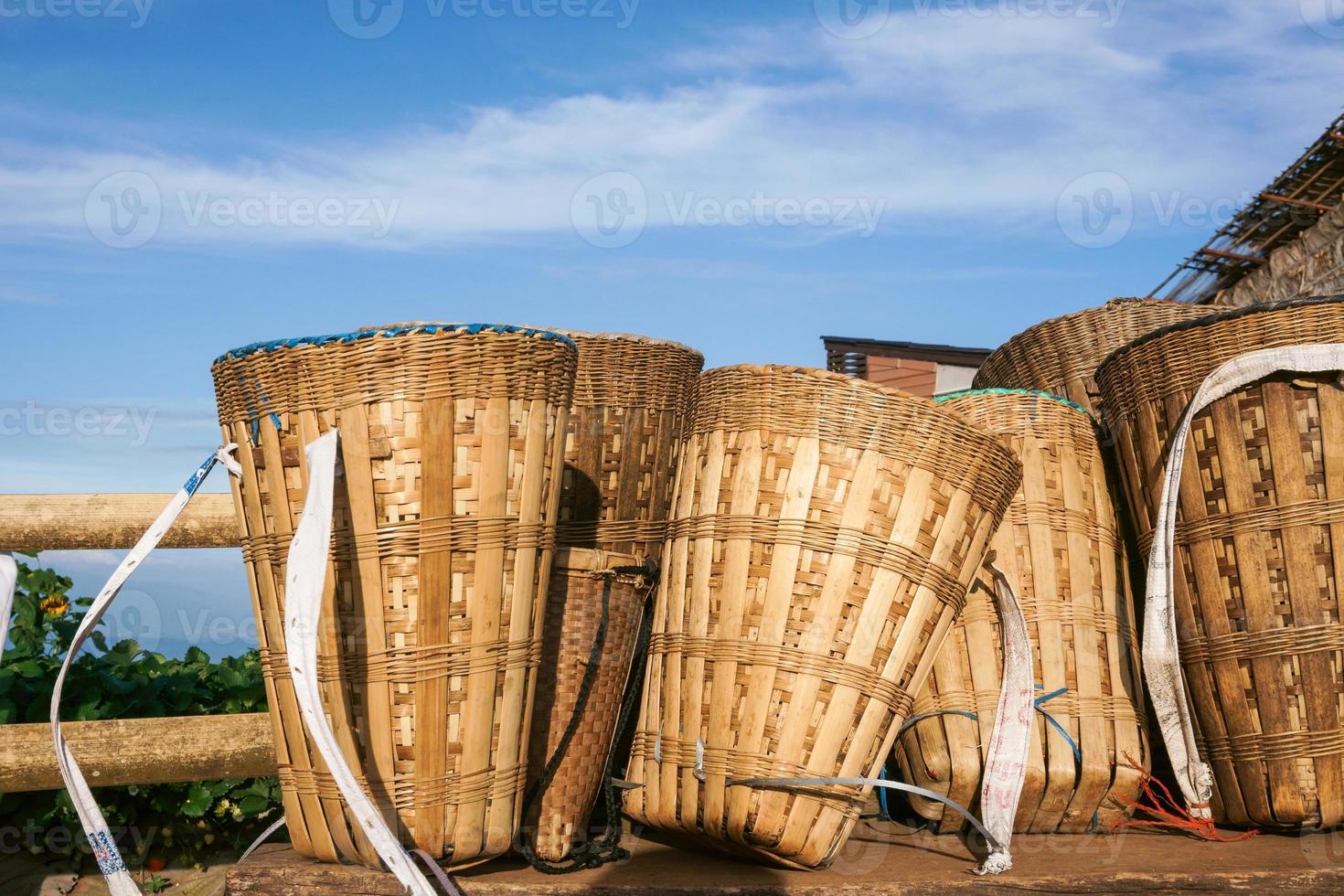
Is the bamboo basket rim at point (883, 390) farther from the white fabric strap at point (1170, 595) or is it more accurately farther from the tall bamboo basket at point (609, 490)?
the white fabric strap at point (1170, 595)

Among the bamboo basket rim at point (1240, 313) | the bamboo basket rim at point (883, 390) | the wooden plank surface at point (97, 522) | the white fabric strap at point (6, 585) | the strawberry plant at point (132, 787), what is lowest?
the strawberry plant at point (132, 787)

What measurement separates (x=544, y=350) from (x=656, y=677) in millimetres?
732

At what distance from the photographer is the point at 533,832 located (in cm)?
221

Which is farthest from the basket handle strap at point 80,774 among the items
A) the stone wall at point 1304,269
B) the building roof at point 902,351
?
the building roof at point 902,351

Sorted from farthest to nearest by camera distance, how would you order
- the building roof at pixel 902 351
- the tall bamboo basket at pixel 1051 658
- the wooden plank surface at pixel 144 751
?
the building roof at pixel 902 351, the wooden plank surface at pixel 144 751, the tall bamboo basket at pixel 1051 658

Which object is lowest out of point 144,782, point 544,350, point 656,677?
point 144,782

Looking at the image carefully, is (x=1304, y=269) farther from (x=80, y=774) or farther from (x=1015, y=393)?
(x=80, y=774)

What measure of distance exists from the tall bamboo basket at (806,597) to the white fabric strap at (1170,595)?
1.55 ft

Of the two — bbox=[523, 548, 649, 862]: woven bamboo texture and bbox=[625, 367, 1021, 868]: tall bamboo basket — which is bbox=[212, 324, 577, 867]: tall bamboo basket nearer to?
bbox=[523, 548, 649, 862]: woven bamboo texture

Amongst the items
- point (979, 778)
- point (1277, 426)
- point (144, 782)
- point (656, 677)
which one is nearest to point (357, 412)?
point (656, 677)

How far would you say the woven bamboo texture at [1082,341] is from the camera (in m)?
3.25

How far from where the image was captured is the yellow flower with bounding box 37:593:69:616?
3.68 meters

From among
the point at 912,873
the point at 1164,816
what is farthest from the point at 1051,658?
the point at 912,873

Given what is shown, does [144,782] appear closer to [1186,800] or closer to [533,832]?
[533,832]
